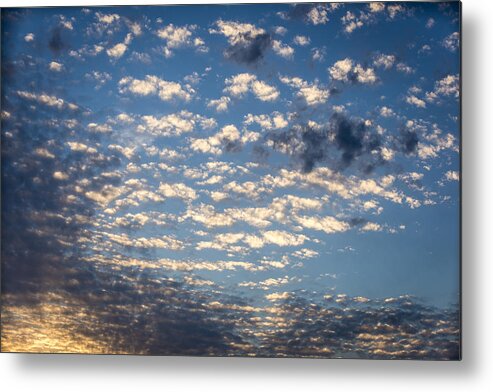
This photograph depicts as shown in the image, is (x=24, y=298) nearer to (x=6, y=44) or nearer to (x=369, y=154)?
(x=6, y=44)

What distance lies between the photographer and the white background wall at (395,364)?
2.94m

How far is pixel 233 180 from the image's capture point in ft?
9.84

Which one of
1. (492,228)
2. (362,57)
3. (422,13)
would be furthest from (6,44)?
(492,228)

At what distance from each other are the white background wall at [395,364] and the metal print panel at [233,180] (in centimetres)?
8

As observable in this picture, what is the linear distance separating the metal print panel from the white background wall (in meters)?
0.08

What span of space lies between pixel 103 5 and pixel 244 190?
1.07 meters

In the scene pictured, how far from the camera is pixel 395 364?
299cm

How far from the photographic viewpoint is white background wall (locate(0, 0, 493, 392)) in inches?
116

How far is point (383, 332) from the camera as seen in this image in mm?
2943

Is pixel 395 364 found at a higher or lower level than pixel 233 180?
lower

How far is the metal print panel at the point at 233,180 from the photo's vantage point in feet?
9.64

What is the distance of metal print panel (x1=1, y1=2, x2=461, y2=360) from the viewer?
2.94m

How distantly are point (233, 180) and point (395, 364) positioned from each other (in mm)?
1092

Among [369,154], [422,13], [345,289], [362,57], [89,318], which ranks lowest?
[89,318]
